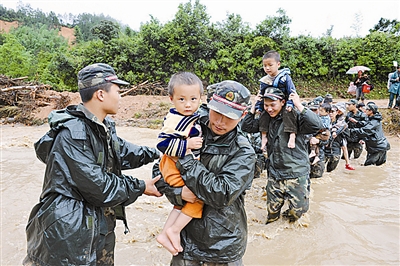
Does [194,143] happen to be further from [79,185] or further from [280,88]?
[280,88]

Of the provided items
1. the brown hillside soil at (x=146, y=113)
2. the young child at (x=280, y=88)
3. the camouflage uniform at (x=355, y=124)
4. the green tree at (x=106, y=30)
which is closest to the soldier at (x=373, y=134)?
the camouflage uniform at (x=355, y=124)

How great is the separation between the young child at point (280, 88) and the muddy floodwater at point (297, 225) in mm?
1334

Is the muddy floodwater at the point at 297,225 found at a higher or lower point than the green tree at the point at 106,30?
lower

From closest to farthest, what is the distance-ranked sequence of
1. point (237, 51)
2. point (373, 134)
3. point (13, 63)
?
point (373, 134) → point (237, 51) → point (13, 63)

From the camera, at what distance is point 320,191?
21.0 ft

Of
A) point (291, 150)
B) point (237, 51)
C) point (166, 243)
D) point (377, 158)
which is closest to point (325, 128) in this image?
point (291, 150)

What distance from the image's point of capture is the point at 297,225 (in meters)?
4.43

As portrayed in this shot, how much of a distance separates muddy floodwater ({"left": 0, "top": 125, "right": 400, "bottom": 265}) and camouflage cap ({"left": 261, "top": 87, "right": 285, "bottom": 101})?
180cm

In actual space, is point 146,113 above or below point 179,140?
below

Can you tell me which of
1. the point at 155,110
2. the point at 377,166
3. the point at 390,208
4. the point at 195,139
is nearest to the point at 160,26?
the point at 155,110

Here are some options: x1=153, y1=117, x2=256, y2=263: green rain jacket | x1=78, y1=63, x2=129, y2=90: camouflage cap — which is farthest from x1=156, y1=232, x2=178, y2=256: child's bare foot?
x1=78, y1=63, x2=129, y2=90: camouflage cap

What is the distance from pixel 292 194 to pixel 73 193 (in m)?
2.83

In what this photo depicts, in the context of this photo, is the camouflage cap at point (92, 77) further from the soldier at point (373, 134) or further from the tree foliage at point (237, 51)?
the tree foliage at point (237, 51)

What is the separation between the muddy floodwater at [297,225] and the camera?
382 centimetres
